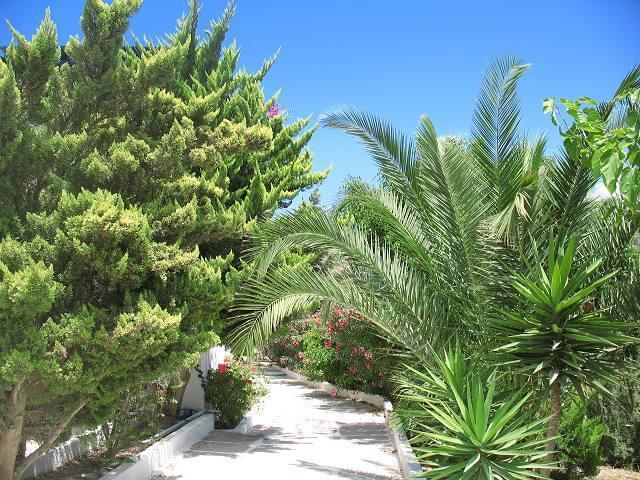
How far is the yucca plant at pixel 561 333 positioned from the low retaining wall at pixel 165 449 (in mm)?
4829

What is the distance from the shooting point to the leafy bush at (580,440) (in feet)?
29.6

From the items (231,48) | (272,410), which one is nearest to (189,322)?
(231,48)

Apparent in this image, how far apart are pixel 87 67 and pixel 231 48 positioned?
535 centimetres

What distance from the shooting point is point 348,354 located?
587 inches

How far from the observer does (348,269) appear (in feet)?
27.7

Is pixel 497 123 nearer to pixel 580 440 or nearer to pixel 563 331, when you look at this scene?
pixel 563 331

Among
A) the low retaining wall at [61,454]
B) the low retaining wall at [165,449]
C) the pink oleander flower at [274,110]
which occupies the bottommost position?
the low retaining wall at [165,449]

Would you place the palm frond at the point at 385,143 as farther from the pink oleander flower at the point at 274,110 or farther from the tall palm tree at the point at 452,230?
the pink oleander flower at the point at 274,110

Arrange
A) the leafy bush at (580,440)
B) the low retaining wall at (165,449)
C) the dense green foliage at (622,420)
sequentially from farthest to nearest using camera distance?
the dense green foliage at (622,420) → the leafy bush at (580,440) → the low retaining wall at (165,449)

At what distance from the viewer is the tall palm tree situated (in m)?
6.93

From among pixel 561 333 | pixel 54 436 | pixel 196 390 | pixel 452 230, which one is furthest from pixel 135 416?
pixel 561 333

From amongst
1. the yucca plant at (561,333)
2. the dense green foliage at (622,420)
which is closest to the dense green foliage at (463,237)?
the yucca plant at (561,333)

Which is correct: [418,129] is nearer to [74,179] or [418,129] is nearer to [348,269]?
[348,269]

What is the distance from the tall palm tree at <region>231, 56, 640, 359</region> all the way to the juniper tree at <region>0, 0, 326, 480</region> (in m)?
1.09
